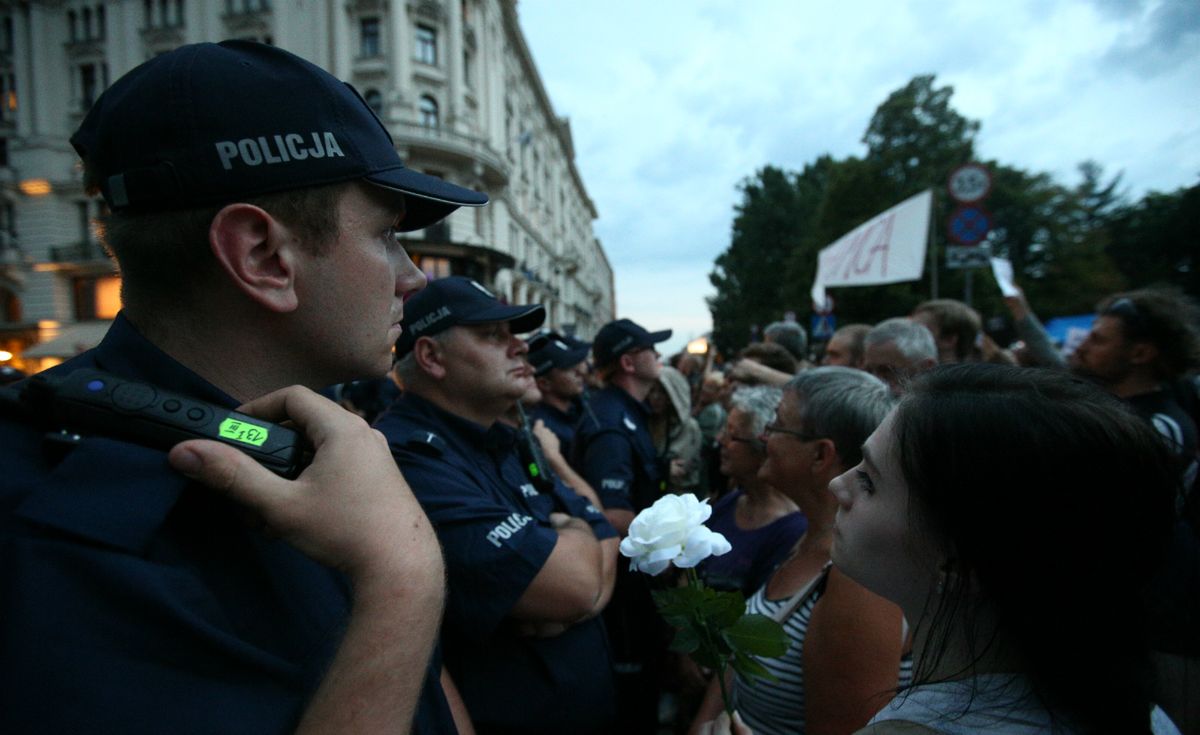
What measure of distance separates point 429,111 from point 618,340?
28.8m

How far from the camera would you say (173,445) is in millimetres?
862

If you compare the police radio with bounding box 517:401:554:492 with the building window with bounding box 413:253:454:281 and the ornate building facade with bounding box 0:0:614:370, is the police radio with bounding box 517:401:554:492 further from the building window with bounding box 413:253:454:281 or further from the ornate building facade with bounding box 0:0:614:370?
the building window with bounding box 413:253:454:281

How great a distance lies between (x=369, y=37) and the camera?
28469 mm

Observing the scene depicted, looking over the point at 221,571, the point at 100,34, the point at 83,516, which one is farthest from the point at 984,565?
the point at 100,34

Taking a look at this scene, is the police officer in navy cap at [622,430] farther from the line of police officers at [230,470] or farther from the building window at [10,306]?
the building window at [10,306]

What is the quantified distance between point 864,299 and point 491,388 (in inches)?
1210

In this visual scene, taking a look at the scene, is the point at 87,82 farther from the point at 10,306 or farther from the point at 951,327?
the point at 951,327

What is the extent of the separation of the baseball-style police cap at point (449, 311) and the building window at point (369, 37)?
100 ft

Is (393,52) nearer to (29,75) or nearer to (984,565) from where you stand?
(29,75)

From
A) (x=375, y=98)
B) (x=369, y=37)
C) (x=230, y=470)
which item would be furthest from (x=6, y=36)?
(x=230, y=470)

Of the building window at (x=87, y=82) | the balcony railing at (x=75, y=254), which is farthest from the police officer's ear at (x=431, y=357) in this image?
the building window at (x=87, y=82)

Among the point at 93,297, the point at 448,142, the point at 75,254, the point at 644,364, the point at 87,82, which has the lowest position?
the point at 644,364

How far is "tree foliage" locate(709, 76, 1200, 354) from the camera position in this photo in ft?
94.7

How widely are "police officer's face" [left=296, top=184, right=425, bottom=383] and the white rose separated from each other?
692 mm
